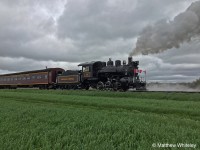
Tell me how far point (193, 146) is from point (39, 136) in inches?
151

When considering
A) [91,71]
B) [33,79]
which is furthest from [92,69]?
[33,79]

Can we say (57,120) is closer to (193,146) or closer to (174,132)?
(174,132)

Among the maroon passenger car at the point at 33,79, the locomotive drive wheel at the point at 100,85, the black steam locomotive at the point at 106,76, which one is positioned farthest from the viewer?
the maroon passenger car at the point at 33,79

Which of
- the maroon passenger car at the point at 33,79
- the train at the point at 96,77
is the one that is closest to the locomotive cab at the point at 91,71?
the train at the point at 96,77

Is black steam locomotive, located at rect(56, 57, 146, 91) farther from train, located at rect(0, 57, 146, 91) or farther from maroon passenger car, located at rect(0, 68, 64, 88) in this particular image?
maroon passenger car, located at rect(0, 68, 64, 88)

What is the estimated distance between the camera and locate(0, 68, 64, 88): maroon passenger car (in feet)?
141

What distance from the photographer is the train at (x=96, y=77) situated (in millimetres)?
29609

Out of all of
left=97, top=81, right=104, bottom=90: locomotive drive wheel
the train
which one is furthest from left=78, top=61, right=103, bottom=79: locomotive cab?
left=97, top=81, right=104, bottom=90: locomotive drive wheel

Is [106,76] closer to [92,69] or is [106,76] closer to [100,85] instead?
[100,85]

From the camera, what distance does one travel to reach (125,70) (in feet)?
97.1

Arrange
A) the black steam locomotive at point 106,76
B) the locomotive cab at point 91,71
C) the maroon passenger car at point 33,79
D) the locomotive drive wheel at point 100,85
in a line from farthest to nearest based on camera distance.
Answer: the maroon passenger car at point 33,79 < the locomotive cab at point 91,71 < the locomotive drive wheel at point 100,85 < the black steam locomotive at point 106,76

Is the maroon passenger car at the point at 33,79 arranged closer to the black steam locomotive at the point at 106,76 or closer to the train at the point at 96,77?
the train at the point at 96,77

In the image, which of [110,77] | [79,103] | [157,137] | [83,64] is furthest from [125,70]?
[157,137]

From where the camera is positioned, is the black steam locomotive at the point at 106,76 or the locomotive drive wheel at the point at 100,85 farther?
the locomotive drive wheel at the point at 100,85
